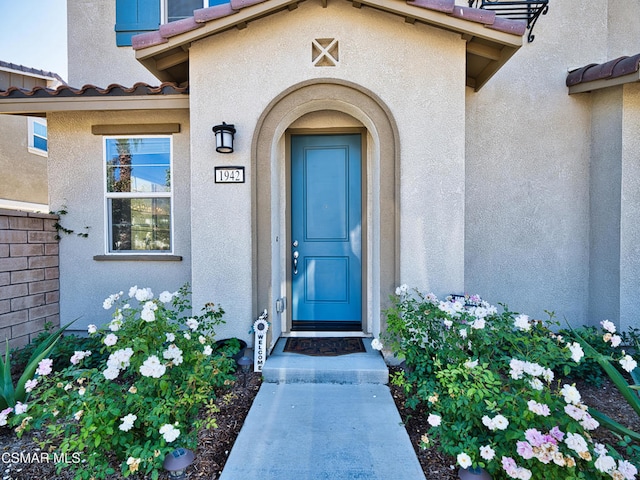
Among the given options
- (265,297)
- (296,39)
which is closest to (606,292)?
(265,297)

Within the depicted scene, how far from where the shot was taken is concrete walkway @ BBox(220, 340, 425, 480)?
215 cm

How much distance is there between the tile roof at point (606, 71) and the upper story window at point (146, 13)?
5423mm

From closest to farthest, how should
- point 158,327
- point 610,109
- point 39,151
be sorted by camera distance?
1. point 158,327
2. point 610,109
3. point 39,151

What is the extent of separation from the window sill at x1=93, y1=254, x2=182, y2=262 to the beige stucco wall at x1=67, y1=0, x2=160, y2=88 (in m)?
2.92

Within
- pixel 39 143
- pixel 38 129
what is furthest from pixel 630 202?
pixel 38 129

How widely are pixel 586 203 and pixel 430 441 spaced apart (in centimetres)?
412

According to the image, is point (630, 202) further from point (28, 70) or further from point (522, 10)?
point (28, 70)

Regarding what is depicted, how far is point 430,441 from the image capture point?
2135 millimetres

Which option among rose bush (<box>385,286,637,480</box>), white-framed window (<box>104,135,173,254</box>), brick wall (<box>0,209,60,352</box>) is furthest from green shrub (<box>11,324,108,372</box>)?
rose bush (<box>385,286,637,480</box>)

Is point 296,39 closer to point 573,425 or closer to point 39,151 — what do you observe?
point 573,425

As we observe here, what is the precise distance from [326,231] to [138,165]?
119 inches

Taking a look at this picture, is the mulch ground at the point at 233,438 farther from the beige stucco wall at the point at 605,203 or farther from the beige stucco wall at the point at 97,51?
the beige stucco wall at the point at 97,51

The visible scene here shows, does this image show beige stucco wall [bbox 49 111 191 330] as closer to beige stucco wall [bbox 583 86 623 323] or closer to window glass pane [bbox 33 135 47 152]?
beige stucco wall [bbox 583 86 623 323]

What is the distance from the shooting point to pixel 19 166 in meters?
9.60
